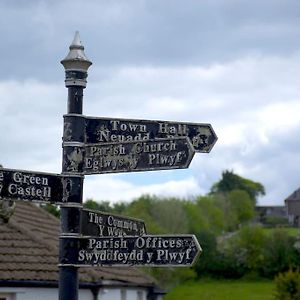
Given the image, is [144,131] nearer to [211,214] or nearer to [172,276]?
[172,276]

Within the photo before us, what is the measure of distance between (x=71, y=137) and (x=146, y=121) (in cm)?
78

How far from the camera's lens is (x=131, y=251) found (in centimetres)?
879

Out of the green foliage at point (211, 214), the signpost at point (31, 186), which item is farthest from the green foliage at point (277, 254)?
the signpost at point (31, 186)

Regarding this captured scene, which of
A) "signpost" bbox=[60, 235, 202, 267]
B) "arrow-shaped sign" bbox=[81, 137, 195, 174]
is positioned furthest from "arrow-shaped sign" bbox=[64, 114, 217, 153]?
"signpost" bbox=[60, 235, 202, 267]

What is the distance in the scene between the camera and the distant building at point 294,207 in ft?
463

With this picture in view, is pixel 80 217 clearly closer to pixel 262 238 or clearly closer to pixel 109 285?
pixel 109 285

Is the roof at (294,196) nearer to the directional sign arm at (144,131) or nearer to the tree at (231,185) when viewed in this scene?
the tree at (231,185)

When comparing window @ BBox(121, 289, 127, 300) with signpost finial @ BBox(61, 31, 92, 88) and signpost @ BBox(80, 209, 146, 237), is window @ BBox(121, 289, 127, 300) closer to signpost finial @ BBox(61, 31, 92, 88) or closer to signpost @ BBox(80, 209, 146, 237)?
signpost @ BBox(80, 209, 146, 237)

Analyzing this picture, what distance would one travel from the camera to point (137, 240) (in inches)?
346

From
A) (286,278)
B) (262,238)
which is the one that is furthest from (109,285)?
(262,238)

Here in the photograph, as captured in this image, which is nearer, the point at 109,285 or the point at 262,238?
the point at 109,285

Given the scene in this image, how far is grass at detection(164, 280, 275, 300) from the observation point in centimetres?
7409

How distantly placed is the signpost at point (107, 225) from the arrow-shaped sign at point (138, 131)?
73cm

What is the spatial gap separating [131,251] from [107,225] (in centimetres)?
78
